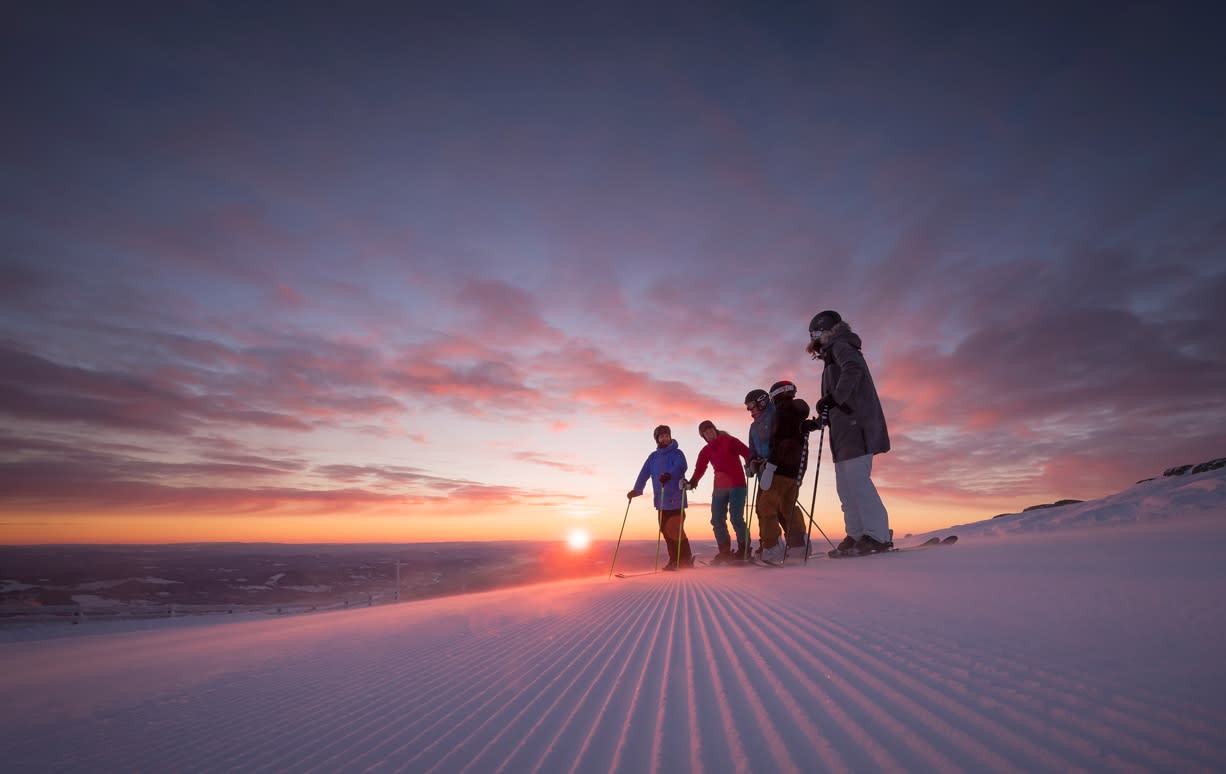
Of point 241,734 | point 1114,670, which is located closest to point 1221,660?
point 1114,670

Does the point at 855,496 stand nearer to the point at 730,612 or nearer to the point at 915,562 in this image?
the point at 915,562

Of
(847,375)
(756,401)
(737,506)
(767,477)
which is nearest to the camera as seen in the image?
(847,375)

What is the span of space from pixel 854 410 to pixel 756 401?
210 centimetres

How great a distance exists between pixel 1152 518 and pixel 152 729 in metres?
7.22

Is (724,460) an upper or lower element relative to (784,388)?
lower

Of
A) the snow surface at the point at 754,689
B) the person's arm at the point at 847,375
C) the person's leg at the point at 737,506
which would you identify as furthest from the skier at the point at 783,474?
the snow surface at the point at 754,689

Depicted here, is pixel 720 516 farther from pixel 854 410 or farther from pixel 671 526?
pixel 854 410

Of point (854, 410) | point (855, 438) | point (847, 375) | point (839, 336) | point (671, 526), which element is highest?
point (839, 336)

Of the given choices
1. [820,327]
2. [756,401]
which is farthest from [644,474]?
[820,327]

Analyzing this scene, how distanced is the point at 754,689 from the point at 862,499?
12.4ft

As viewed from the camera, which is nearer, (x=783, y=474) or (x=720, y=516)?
(x=783, y=474)

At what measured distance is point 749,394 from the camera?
7.05m

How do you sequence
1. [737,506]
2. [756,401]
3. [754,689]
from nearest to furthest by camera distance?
[754,689] < [756,401] < [737,506]

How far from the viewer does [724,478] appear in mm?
7605
